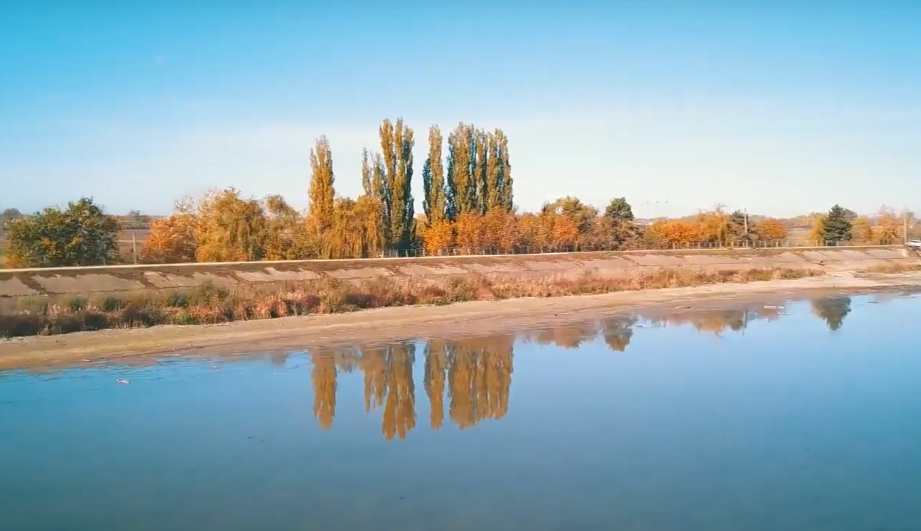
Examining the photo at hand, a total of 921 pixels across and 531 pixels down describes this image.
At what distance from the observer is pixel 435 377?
13562 mm

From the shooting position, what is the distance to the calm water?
7.11m

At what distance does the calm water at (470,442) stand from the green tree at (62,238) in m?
21.0

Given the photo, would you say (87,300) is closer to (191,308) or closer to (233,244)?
(191,308)

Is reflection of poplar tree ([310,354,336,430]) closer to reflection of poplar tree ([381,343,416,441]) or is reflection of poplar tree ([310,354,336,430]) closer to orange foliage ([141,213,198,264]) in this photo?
reflection of poplar tree ([381,343,416,441])

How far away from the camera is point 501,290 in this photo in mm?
27703

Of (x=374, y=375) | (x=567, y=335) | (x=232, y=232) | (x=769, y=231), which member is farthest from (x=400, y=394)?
(x=769, y=231)

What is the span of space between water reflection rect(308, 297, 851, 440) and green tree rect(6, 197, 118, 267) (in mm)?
21869

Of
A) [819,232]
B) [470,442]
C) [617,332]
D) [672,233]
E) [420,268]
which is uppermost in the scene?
[672,233]

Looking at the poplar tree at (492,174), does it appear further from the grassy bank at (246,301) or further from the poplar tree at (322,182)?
the grassy bank at (246,301)

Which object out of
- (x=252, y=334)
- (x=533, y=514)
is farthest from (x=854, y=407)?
(x=252, y=334)

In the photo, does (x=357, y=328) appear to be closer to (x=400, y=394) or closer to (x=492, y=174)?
(x=400, y=394)

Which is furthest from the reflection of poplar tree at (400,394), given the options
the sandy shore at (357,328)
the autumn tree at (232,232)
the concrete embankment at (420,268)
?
the autumn tree at (232,232)

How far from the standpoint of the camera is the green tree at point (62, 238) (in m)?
31.9

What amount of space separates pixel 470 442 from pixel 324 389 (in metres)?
3.96
